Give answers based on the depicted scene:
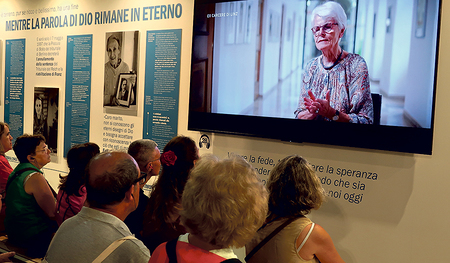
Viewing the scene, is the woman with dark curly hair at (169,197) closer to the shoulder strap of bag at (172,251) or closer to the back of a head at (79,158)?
the back of a head at (79,158)

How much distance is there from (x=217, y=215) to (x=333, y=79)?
1943 millimetres

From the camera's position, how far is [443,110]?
8.57ft

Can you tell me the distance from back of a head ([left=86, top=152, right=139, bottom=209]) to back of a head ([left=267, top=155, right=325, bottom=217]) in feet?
2.36

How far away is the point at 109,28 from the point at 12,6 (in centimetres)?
210

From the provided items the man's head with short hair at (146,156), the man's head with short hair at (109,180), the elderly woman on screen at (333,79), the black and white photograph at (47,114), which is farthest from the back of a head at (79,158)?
the black and white photograph at (47,114)

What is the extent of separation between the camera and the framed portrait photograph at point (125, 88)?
4176 mm

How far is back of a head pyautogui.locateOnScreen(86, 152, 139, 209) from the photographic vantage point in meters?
1.57

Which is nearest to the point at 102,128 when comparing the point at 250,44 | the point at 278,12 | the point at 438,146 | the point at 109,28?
the point at 109,28

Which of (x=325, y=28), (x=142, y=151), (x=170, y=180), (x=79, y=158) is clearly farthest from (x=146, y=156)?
(x=325, y=28)

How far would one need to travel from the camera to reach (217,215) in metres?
1.22

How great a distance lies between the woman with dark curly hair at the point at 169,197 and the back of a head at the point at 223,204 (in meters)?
0.91

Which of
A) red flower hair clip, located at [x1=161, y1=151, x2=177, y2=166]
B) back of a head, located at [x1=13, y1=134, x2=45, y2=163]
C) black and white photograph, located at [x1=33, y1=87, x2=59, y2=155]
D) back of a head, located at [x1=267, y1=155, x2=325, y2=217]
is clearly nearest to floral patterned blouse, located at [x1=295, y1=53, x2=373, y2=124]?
back of a head, located at [x1=267, y1=155, x2=325, y2=217]

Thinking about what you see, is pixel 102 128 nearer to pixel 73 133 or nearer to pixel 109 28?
pixel 73 133

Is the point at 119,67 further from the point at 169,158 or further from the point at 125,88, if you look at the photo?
the point at 169,158
